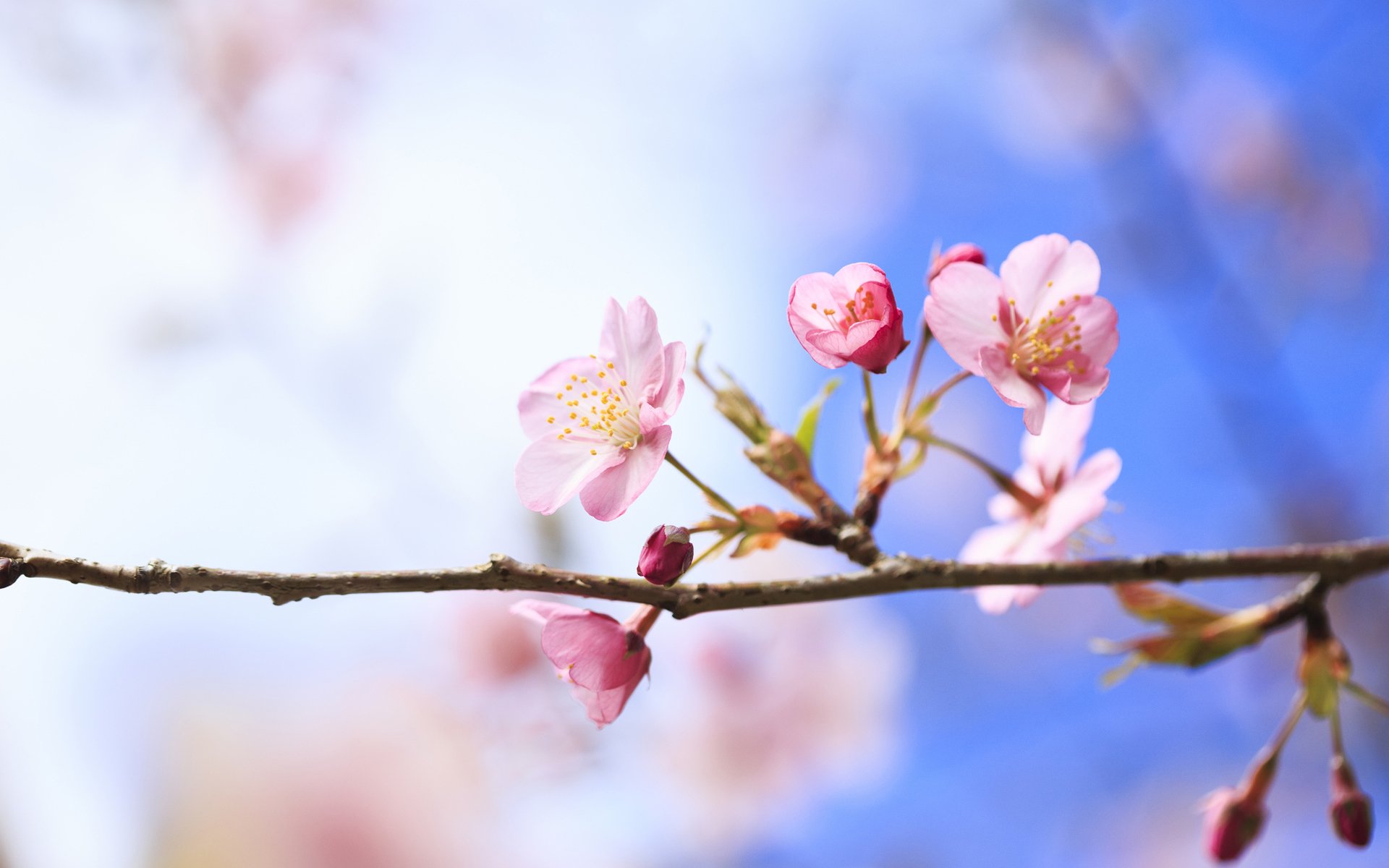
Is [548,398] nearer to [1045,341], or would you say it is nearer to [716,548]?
[716,548]

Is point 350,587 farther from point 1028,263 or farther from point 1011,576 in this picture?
point 1028,263

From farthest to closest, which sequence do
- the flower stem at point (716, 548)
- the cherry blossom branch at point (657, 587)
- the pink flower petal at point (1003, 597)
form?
the pink flower petal at point (1003, 597)
the flower stem at point (716, 548)
the cherry blossom branch at point (657, 587)

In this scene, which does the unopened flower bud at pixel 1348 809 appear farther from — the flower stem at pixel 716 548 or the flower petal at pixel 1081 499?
the flower stem at pixel 716 548

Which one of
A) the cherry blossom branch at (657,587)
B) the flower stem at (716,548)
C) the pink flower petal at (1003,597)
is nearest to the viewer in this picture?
the cherry blossom branch at (657,587)

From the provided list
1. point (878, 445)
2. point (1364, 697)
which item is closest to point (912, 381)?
point (878, 445)

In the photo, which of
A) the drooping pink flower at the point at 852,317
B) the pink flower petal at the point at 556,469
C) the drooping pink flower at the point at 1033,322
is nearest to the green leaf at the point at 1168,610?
the drooping pink flower at the point at 1033,322

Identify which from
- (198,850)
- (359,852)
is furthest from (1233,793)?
(198,850)
